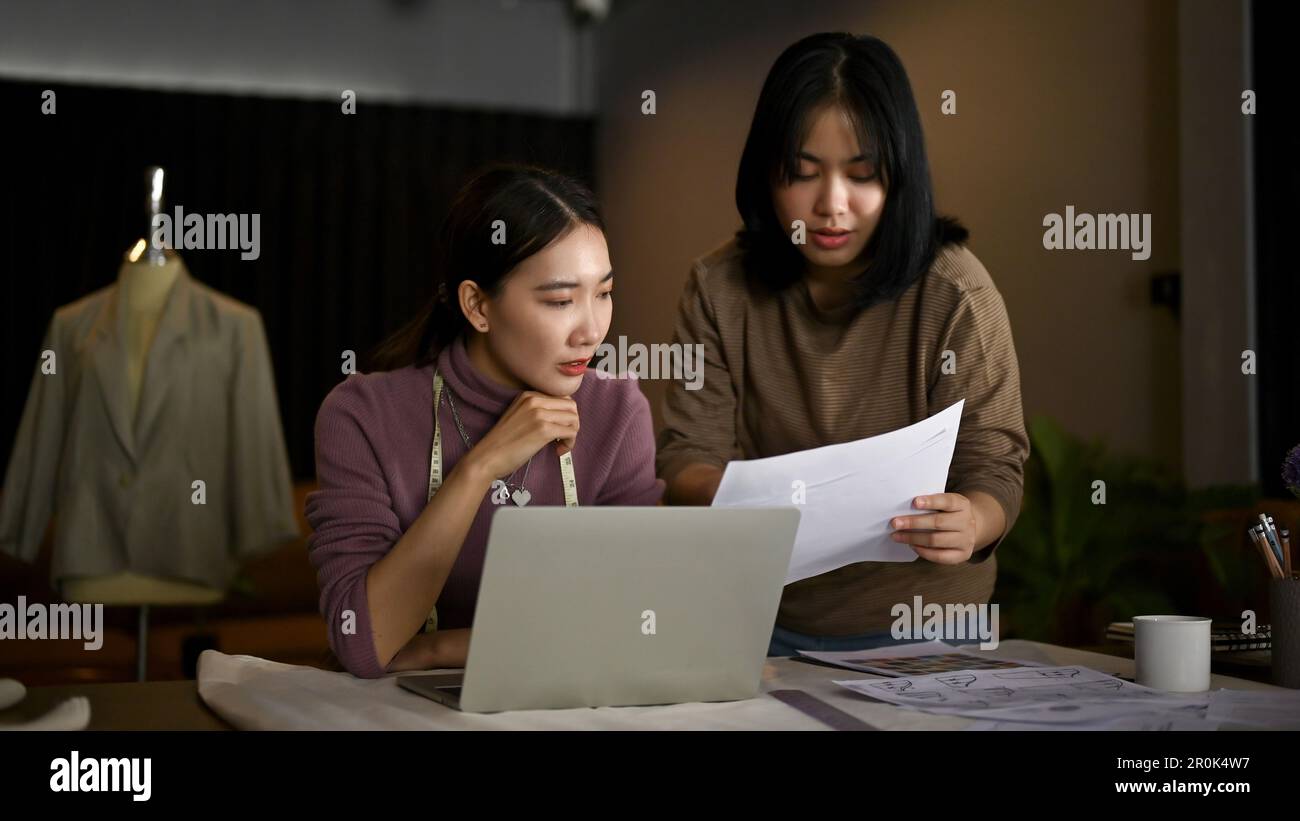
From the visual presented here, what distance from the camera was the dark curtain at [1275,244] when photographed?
3428 mm

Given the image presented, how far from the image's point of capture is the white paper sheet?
134 centimetres

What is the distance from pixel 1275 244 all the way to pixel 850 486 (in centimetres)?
260

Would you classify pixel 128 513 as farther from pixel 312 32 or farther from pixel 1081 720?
pixel 312 32

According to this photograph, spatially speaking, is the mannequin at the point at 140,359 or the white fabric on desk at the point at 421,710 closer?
the white fabric on desk at the point at 421,710

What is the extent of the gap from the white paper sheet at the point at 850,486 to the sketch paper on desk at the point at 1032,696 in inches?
6.6

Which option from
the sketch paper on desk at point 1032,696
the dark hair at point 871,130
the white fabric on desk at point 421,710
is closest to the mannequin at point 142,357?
the dark hair at point 871,130

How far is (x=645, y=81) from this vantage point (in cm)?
676

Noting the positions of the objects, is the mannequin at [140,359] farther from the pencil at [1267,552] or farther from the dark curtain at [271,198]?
the pencil at [1267,552]

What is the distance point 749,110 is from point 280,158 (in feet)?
7.48

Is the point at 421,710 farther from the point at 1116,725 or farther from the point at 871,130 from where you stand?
the point at 871,130

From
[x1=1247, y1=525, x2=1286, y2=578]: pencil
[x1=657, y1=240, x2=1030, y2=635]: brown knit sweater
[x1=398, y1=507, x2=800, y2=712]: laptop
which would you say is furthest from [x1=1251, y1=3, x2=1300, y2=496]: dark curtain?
[x1=398, y1=507, x2=800, y2=712]: laptop

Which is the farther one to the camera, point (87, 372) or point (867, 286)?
point (87, 372)

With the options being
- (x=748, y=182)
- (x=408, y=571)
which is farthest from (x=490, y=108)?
(x=408, y=571)

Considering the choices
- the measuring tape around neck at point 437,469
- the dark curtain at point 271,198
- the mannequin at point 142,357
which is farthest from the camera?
the dark curtain at point 271,198
